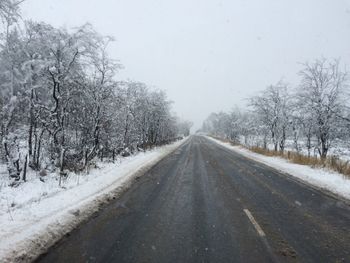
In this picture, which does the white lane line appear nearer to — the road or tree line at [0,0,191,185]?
the road

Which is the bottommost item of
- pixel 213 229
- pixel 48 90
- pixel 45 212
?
pixel 45 212

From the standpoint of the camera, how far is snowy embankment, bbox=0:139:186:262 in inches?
199

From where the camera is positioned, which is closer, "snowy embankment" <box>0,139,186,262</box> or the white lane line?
"snowy embankment" <box>0,139,186,262</box>

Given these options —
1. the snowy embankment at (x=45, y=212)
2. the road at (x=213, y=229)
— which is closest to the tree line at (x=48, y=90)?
the snowy embankment at (x=45, y=212)

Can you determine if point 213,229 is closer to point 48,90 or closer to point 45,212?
point 45,212

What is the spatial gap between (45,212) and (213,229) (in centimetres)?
410

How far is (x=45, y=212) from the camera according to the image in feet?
23.1

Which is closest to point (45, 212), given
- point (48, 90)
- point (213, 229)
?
point (213, 229)

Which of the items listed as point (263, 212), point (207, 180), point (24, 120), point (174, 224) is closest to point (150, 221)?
point (174, 224)

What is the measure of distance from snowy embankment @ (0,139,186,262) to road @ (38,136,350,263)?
0.37 m

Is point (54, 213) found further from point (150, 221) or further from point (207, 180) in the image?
point (207, 180)

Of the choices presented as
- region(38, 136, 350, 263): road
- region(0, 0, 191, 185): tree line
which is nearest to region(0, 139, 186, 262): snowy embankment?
region(38, 136, 350, 263): road

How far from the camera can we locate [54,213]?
7004mm

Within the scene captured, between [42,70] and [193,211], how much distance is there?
9683 millimetres
